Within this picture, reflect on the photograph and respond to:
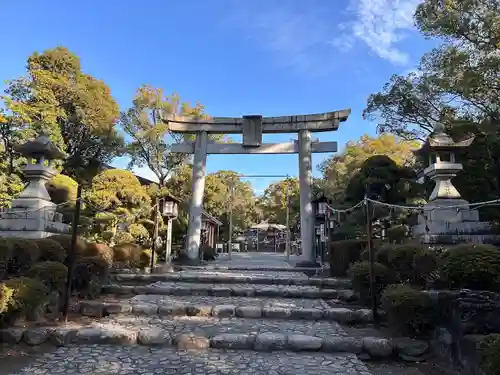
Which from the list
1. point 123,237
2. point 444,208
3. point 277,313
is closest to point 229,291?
point 277,313

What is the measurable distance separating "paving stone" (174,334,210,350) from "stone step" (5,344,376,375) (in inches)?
3.5

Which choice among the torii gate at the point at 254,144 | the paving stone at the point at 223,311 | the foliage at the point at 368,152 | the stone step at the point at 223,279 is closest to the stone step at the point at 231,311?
the paving stone at the point at 223,311

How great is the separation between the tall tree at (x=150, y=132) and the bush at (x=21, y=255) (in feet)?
60.9

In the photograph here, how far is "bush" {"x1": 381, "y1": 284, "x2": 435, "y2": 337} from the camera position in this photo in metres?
4.55

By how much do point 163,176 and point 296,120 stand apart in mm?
14113

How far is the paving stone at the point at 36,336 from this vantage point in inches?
177

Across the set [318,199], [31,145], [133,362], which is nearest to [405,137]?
[318,199]

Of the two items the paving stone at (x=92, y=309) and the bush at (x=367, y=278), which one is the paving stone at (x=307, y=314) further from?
the paving stone at (x=92, y=309)

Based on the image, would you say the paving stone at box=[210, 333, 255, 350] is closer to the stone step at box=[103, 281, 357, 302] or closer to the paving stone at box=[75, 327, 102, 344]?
the paving stone at box=[75, 327, 102, 344]

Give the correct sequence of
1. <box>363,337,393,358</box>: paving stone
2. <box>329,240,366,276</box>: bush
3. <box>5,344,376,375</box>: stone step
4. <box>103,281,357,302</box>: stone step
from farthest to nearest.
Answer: <box>329,240,366,276</box>: bush, <box>103,281,357,302</box>: stone step, <box>363,337,393,358</box>: paving stone, <box>5,344,376,375</box>: stone step

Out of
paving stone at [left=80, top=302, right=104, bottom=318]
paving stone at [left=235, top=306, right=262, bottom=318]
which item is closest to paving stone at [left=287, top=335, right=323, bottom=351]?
paving stone at [left=235, top=306, right=262, bottom=318]

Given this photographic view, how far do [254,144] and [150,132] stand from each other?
11887mm

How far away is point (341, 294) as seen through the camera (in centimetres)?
729

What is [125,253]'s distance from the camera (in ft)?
31.0
